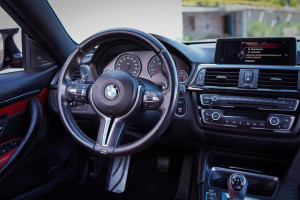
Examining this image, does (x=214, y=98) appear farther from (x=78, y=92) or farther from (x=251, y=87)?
(x=78, y=92)

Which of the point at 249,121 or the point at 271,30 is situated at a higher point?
the point at 271,30

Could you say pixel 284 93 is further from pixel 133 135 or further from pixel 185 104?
pixel 133 135

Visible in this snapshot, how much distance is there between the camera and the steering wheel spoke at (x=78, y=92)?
4.35ft

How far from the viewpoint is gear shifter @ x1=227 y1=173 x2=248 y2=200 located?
1.55 m

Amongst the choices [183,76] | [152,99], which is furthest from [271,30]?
[152,99]

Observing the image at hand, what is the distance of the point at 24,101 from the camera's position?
1.83m

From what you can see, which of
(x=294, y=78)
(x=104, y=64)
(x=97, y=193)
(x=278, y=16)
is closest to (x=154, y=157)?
(x=97, y=193)

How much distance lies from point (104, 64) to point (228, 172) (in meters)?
1.05

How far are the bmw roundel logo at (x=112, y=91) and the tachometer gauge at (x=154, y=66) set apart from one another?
516 millimetres

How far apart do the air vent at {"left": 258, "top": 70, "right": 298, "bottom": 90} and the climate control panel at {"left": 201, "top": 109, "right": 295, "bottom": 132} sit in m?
0.15

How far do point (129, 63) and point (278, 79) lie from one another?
2.83 ft

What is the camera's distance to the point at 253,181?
1.75 metres

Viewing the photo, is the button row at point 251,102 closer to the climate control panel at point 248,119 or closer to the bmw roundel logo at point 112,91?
the climate control panel at point 248,119

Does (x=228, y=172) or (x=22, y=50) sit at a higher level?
(x=22, y=50)
